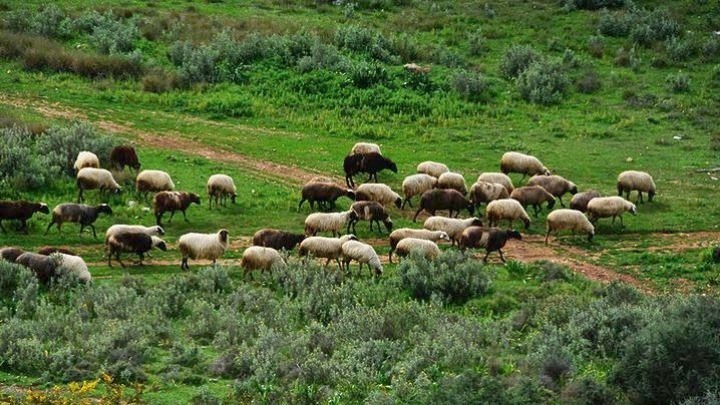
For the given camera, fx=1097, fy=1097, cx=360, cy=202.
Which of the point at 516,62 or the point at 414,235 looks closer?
the point at 414,235

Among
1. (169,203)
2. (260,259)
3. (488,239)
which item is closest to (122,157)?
(169,203)

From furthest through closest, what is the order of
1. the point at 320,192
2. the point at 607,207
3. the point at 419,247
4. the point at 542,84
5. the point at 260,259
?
the point at 542,84 → the point at 320,192 → the point at 607,207 → the point at 419,247 → the point at 260,259

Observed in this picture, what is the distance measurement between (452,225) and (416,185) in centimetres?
301

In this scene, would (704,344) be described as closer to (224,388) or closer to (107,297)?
(224,388)

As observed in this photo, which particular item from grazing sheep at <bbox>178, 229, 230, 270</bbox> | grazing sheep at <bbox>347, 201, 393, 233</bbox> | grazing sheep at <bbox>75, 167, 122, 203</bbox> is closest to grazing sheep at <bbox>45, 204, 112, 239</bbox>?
grazing sheep at <bbox>75, 167, 122, 203</bbox>

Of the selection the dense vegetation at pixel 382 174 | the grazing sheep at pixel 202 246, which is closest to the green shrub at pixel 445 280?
the dense vegetation at pixel 382 174

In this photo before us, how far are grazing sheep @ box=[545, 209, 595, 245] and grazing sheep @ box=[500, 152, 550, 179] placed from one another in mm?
4032

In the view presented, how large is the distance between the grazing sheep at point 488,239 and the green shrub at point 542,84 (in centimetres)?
1356

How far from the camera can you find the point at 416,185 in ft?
91.7

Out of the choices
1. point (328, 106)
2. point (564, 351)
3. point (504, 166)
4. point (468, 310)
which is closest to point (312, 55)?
point (328, 106)

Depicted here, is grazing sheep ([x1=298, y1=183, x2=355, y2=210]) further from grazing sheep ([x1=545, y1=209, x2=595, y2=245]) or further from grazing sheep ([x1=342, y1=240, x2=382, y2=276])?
grazing sheep ([x1=545, y1=209, x2=595, y2=245])

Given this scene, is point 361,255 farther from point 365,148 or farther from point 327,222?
point 365,148

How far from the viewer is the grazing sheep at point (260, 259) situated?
22312 millimetres

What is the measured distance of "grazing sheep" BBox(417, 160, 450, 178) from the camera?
2923cm
